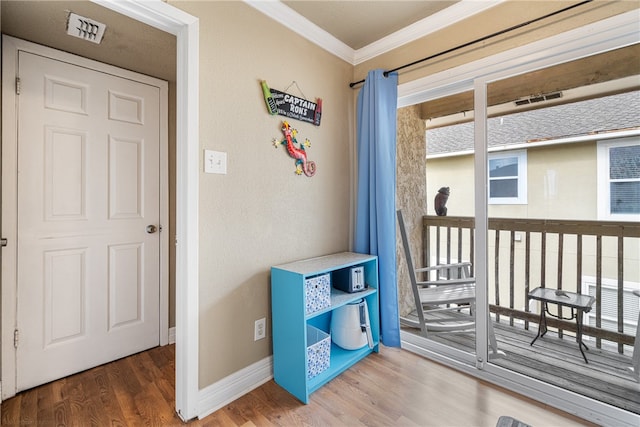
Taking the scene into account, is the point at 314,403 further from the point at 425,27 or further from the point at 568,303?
the point at 425,27

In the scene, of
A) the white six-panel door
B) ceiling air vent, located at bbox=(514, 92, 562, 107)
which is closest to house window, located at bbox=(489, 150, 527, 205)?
ceiling air vent, located at bbox=(514, 92, 562, 107)

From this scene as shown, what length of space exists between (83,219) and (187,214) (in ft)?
3.30

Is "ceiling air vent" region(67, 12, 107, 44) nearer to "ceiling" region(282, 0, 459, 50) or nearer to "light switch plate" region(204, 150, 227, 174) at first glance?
"light switch plate" region(204, 150, 227, 174)

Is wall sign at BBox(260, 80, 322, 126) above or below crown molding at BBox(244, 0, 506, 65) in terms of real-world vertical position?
below

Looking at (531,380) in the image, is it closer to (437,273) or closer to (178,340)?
(437,273)

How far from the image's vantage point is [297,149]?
1980 millimetres

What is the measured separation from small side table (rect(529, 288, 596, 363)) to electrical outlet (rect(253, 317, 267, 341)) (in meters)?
1.82

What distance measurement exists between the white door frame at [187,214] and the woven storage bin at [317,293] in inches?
23.4

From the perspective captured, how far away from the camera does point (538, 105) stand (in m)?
1.80

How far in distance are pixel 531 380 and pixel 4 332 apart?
9.94 ft

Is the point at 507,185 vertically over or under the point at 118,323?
over

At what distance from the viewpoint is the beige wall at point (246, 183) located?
1552 millimetres

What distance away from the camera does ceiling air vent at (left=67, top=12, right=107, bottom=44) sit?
5.06 feet

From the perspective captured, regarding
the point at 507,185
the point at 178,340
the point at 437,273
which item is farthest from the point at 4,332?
the point at 507,185
